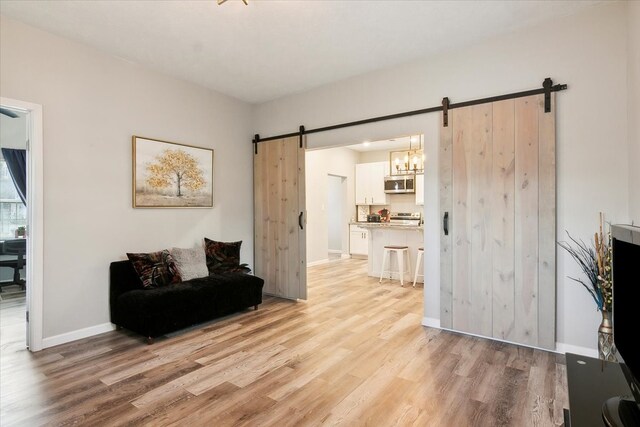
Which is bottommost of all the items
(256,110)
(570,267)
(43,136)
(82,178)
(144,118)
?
(570,267)

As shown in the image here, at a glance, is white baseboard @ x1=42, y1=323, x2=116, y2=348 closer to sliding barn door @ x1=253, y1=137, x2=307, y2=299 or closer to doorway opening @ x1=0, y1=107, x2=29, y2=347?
sliding barn door @ x1=253, y1=137, x2=307, y2=299

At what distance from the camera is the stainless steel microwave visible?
8.18 m

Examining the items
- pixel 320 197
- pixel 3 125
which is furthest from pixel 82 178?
pixel 320 197

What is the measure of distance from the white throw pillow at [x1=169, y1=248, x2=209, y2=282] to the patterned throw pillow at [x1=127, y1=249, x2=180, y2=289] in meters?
0.08

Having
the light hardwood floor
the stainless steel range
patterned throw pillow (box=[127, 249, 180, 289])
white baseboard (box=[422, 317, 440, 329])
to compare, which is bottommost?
the light hardwood floor

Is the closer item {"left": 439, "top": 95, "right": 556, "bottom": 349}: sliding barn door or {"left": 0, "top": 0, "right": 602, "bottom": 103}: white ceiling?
{"left": 0, "top": 0, "right": 602, "bottom": 103}: white ceiling

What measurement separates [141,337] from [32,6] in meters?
3.05

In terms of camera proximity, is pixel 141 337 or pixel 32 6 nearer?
pixel 32 6

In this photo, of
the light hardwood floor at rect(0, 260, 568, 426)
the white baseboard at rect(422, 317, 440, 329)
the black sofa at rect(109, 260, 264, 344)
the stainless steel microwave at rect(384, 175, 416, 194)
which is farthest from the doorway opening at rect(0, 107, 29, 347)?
the stainless steel microwave at rect(384, 175, 416, 194)

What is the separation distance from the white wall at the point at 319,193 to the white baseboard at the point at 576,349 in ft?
16.7

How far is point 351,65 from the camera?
12.7 feet

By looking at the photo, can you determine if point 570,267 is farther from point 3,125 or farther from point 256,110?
point 3,125

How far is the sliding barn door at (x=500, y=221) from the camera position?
297 cm

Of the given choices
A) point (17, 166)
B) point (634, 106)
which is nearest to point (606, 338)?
point (634, 106)
